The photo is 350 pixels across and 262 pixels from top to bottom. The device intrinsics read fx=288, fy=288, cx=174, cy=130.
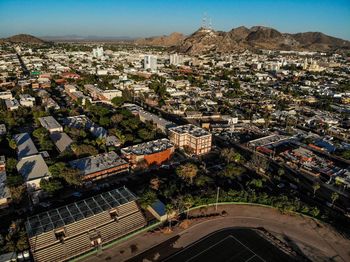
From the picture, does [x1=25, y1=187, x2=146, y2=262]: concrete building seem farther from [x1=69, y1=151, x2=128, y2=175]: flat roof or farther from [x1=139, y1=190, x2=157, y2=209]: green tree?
[x1=69, y1=151, x2=128, y2=175]: flat roof

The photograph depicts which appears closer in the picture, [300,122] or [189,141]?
[189,141]

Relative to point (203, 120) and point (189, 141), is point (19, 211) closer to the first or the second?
point (189, 141)

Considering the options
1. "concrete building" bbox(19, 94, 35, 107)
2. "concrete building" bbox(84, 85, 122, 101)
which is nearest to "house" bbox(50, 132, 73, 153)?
"concrete building" bbox(19, 94, 35, 107)

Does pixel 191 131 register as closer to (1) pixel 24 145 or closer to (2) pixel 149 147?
(2) pixel 149 147

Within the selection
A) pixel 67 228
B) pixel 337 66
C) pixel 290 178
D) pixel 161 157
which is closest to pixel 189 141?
pixel 161 157

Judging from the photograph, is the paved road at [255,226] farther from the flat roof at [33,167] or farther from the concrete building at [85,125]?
the concrete building at [85,125]
